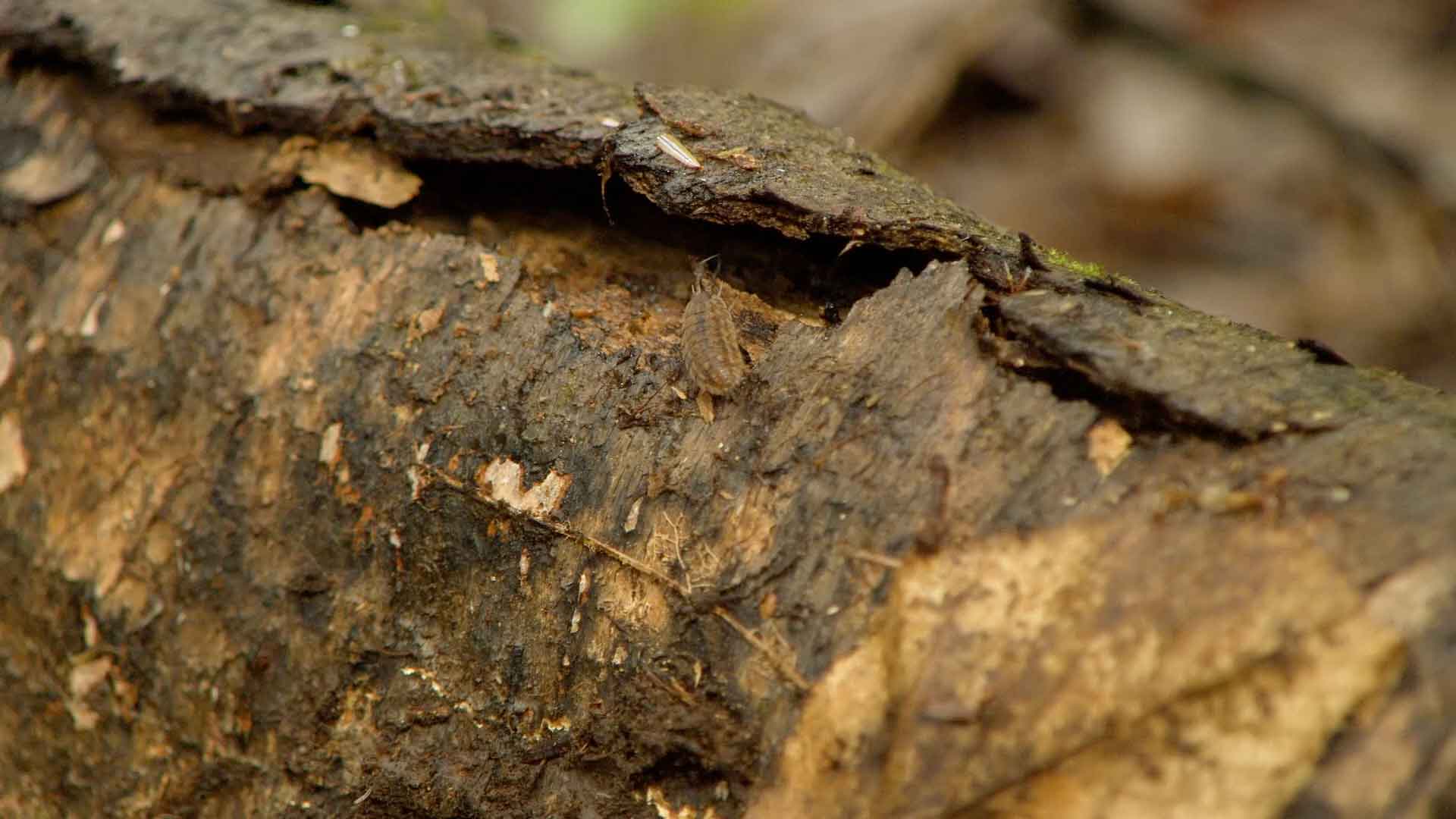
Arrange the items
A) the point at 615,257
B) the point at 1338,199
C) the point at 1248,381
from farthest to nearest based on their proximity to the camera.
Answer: the point at 1338,199 → the point at 615,257 → the point at 1248,381

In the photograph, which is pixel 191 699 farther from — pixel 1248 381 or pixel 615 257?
pixel 1248 381

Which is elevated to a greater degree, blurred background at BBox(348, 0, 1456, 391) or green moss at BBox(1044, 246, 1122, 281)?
green moss at BBox(1044, 246, 1122, 281)

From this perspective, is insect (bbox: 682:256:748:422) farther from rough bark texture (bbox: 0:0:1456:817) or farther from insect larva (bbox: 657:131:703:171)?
insect larva (bbox: 657:131:703:171)

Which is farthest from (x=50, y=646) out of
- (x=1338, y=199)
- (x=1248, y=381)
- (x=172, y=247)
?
(x=1338, y=199)

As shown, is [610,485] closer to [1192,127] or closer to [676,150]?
[676,150]

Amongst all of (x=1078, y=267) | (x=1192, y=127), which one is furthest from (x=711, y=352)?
(x=1192, y=127)

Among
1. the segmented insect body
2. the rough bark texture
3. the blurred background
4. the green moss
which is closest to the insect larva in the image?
the rough bark texture

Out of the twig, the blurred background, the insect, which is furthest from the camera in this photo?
the blurred background
